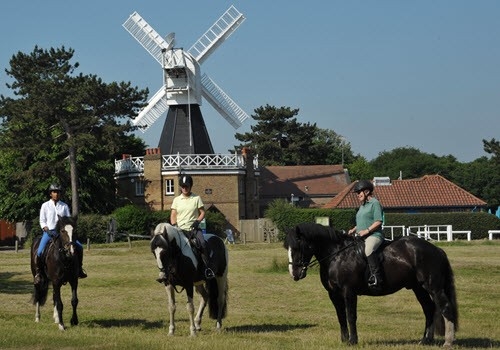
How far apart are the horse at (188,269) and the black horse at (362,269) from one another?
2194 mm

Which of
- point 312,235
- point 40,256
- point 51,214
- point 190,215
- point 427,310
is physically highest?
point 51,214

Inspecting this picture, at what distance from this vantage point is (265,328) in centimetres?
1856

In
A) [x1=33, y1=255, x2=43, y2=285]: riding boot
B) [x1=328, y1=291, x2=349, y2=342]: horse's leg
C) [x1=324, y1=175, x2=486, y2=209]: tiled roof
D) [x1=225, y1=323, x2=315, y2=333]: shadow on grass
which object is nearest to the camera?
[x1=328, y1=291, x2=349, y2=342]: horse's leg

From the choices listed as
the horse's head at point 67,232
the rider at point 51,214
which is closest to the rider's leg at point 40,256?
the rider at point 51,214

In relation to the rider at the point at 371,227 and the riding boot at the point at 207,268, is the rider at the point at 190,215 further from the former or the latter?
the rider at the point at 371,227

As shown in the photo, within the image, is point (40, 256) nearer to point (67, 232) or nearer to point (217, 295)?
point (67, 232)

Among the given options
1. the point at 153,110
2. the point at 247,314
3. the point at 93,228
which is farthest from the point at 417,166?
the point at 247,314

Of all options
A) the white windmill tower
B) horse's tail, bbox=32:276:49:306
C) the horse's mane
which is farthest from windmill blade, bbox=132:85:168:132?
the horse's mane

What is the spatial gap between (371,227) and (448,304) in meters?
1.70

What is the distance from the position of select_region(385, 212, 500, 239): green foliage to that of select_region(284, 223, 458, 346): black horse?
5252 centimetres

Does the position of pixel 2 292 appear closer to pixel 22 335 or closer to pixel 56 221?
pixel 56 221

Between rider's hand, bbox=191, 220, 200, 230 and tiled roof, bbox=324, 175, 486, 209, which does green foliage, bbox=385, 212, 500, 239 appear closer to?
tiled roof, bbox=324, 175, 486, 209

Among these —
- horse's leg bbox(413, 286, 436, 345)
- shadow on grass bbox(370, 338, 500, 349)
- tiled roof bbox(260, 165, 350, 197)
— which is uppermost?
tiled roof bbox(260, 165, 350, 197)

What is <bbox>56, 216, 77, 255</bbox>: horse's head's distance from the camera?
58.5ft
